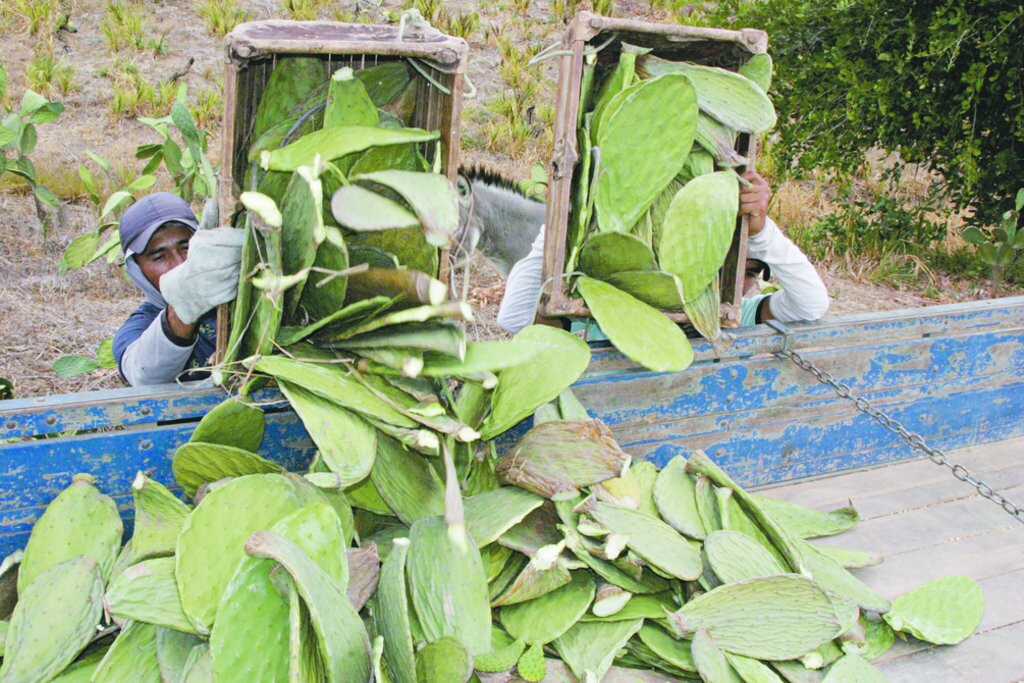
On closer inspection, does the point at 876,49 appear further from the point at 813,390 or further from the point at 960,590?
the point at 960,590

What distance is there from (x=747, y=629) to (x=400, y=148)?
956 mm

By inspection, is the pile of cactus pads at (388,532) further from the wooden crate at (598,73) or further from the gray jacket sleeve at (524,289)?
the gray jacket sleeve at (524,289)

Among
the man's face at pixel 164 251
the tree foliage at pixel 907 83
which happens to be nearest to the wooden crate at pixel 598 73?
the man's face at pixel 164 251

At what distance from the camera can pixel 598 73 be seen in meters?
1.79

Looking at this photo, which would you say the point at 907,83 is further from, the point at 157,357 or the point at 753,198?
the point at 157,357

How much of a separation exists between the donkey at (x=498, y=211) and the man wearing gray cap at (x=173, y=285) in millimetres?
700

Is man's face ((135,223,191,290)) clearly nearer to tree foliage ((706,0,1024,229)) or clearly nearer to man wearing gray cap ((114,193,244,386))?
man wearing gray cap ((114,193,244,386))

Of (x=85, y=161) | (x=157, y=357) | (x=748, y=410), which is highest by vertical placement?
(x=157, y=357)

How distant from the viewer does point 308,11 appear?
5484 millimetres

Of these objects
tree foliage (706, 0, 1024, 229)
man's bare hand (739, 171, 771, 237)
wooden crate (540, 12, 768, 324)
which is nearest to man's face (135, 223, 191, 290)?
wooden crate (540, 12, 768, 324)

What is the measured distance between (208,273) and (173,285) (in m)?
0.07

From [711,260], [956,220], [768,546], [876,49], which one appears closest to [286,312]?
[711,260]

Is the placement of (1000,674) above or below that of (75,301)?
above

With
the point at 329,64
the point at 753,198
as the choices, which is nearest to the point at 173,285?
the point at 329,64
